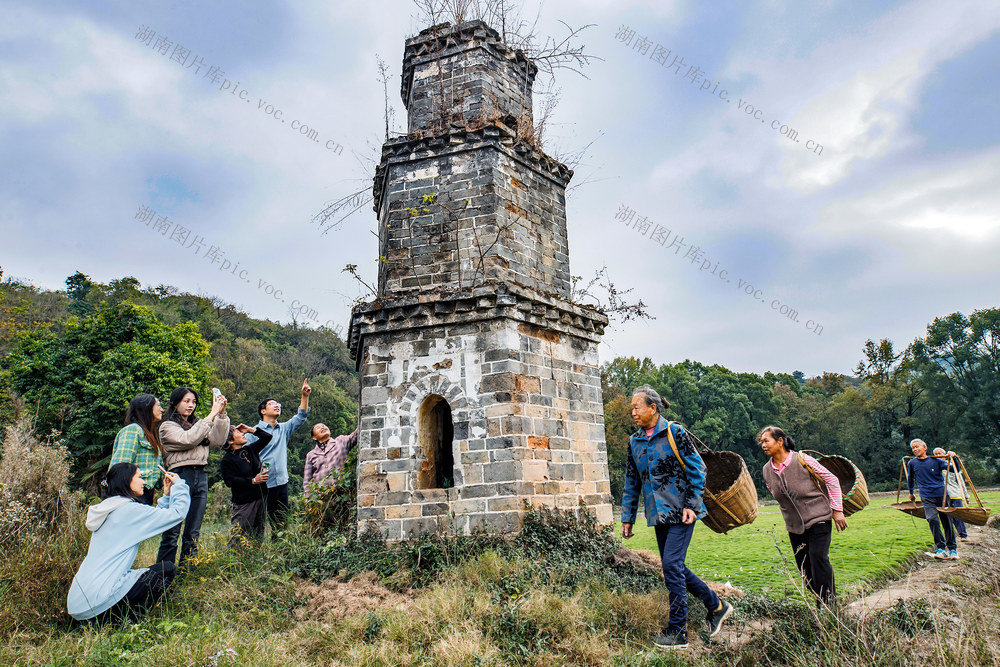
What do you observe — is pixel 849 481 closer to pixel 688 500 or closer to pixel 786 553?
pixel 786 553

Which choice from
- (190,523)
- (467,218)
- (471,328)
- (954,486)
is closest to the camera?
(190,523)

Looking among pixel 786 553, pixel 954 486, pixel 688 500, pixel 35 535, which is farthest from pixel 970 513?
pixel 35 535

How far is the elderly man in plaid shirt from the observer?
8547 mm

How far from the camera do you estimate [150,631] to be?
15.7 ft

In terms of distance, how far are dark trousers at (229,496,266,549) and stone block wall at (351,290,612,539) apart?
4.32 ft

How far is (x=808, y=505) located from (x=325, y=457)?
6.52 m

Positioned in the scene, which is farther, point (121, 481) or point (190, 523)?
point (190, 523)

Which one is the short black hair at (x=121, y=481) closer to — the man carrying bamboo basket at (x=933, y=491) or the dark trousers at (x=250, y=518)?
the dark trousers at (x=250, y=518)

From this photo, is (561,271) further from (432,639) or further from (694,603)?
(432,639)

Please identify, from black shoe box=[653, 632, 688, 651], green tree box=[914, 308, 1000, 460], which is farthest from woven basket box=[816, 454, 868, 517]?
green tree box=[914, 308, 1000, 460]

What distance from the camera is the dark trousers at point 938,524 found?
824 cm

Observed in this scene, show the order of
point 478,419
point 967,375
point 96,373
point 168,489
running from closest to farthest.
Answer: point 168,489
point 478,419
point 96,373
point 967,375

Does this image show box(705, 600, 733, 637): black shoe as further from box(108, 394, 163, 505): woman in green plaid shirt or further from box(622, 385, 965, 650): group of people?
box(108, 394, 163, 505): woman in green plaid shirt

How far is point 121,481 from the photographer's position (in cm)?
511
